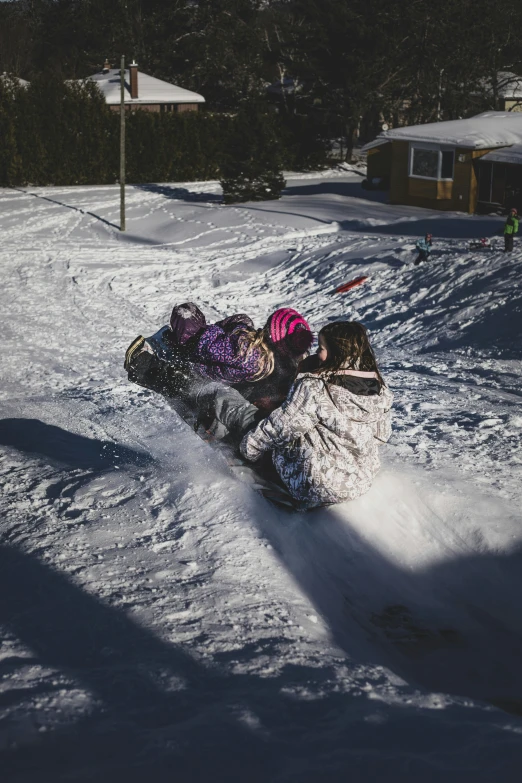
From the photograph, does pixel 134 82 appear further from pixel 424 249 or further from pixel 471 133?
pixel 424 249

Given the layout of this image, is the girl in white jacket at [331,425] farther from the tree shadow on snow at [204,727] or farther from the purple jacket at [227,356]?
the tree shadow on snow at [204,727]

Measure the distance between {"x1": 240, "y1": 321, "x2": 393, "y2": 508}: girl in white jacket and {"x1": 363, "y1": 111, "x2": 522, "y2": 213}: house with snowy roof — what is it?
62.2 ft

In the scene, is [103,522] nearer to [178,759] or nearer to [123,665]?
[123,665]

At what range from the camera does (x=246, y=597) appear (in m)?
3.91

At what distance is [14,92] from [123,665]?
3209cm

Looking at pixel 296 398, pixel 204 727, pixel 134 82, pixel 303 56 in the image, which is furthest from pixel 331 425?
pixel 303 56

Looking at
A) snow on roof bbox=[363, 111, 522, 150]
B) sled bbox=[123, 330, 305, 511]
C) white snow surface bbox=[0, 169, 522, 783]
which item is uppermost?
snow on roof bbox=[363, 111, 522, 150]

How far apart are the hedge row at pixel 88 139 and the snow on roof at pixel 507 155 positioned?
9631 mm

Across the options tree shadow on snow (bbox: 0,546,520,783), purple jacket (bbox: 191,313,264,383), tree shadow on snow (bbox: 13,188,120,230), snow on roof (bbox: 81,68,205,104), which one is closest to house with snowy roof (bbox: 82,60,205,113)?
snow on roof (bbox: 81,68,205,104)

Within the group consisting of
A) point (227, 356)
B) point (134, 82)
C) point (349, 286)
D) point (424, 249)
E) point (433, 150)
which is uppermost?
point (134, 82)

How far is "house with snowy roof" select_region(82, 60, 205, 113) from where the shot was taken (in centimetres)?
3897

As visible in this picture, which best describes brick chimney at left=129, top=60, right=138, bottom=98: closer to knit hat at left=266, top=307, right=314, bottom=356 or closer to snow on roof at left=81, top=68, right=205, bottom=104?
snow on roof at left=81, top=68, right=205, bottom=104

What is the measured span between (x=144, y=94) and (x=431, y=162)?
2088 cm

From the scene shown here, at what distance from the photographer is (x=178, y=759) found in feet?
8.69
